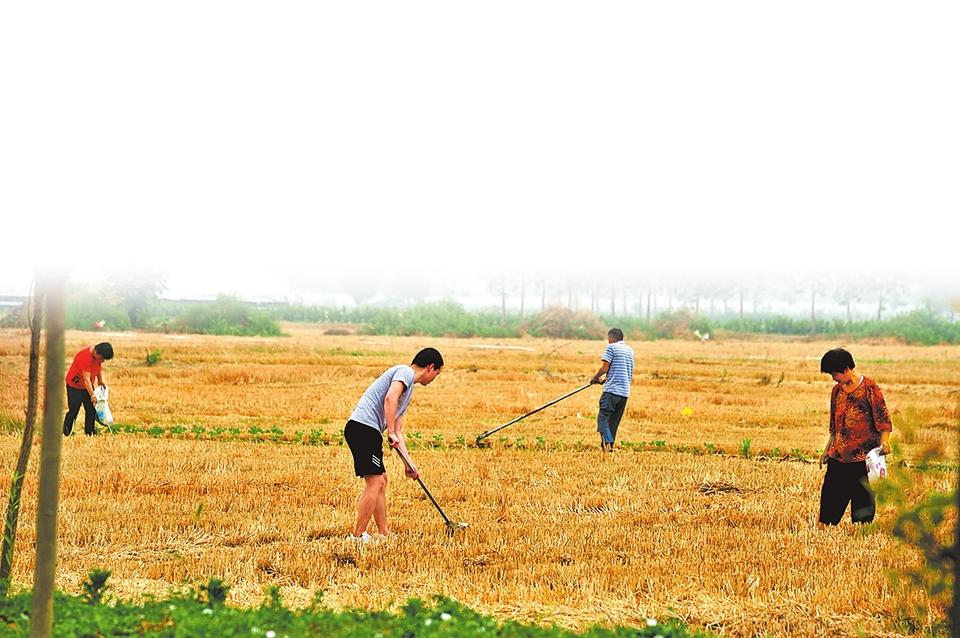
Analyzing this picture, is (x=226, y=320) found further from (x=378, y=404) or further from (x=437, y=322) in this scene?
(x=378, y=404)

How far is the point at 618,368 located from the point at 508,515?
15.4 ft

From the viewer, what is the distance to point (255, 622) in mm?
5039

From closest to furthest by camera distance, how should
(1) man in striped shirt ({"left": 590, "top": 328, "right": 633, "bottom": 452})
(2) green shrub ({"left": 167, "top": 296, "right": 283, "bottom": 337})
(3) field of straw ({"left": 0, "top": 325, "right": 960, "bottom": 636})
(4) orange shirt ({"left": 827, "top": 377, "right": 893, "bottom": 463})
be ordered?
(3) field of straw ({"left": 0, "top": 325, "right": 960, "bottom": 636})
(4) orange shirt ({"left": 827, "top": 377, "right": 893, "bottom": 463})
(1) man in striped shirt ({"left": 590, "top": 328, "right": 633, "bottom": 452})
(2) green shrub ({"left": 167, "top": 296, "right": 283, "bottom": 337})

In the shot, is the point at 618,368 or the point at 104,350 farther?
the point at 618,368

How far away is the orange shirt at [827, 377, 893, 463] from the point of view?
852cm

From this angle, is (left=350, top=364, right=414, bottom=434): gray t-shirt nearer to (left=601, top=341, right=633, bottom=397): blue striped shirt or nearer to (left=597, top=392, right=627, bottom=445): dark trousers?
(left=601, top=341, right=633, bottom=397): blue striped shirt

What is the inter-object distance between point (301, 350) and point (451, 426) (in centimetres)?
2066

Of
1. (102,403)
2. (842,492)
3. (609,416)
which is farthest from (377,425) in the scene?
(102,403)

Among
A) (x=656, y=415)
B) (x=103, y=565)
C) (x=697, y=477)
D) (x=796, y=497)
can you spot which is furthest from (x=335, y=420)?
(x=103, y=565)

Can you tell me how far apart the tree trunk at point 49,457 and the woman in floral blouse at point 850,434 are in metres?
6.41

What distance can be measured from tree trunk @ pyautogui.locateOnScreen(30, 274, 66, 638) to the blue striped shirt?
10009mm

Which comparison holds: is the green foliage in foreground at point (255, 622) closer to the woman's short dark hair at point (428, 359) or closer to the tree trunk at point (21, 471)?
the tree trunk at point (21, 471)

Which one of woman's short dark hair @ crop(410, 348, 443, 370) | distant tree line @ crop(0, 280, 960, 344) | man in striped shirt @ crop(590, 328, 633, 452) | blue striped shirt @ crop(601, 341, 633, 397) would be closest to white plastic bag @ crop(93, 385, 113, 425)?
man in striped shirt @ crop(590, 328, 633, 452)

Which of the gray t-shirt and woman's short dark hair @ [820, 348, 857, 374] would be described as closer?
the gray t-shirt
